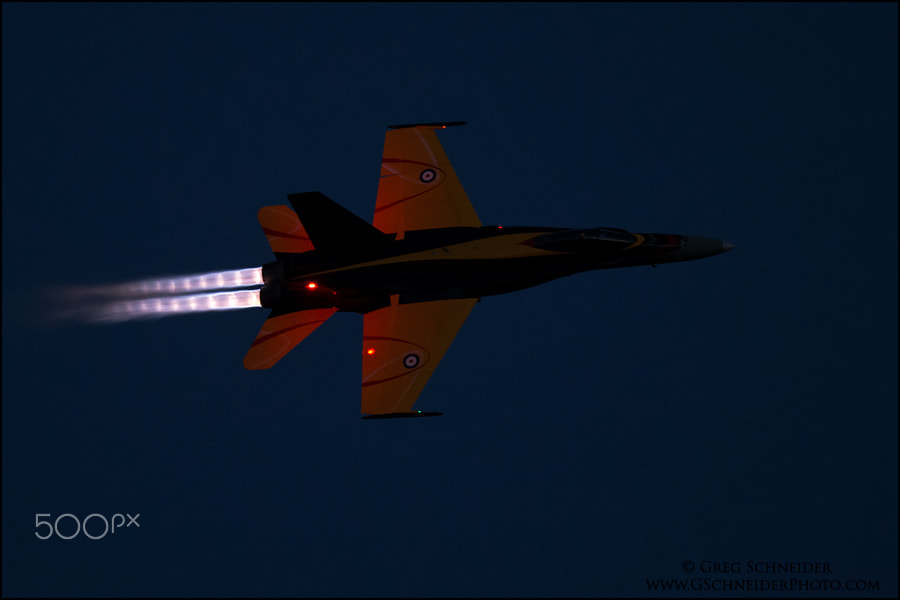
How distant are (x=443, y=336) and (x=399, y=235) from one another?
3053 mm

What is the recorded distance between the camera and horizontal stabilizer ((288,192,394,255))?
21.0 meters

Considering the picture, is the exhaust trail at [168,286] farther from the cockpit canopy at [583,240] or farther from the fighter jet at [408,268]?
the cockpit canopy at [583,240]

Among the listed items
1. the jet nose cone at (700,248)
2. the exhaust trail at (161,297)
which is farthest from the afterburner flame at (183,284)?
the jet nose cone at (700,248)

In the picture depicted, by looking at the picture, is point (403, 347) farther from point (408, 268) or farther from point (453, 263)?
point (453, 263)

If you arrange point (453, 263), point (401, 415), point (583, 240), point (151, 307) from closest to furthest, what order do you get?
point (401, 415)
point (583, 240)
point (453, 263)
point (151, 307)

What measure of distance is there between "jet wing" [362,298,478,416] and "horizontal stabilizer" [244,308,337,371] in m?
1.45

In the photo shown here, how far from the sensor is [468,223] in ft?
73.8

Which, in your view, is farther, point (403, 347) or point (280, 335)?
point (280, 335)

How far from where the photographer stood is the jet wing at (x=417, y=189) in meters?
22.5

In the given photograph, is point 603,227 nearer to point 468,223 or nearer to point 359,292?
point 468,223

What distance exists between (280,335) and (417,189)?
219 inches

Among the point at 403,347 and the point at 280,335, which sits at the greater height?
the point at 280,335

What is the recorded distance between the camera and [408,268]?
21828 mm

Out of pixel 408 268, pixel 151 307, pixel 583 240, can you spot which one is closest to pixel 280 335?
pixel 408 268
